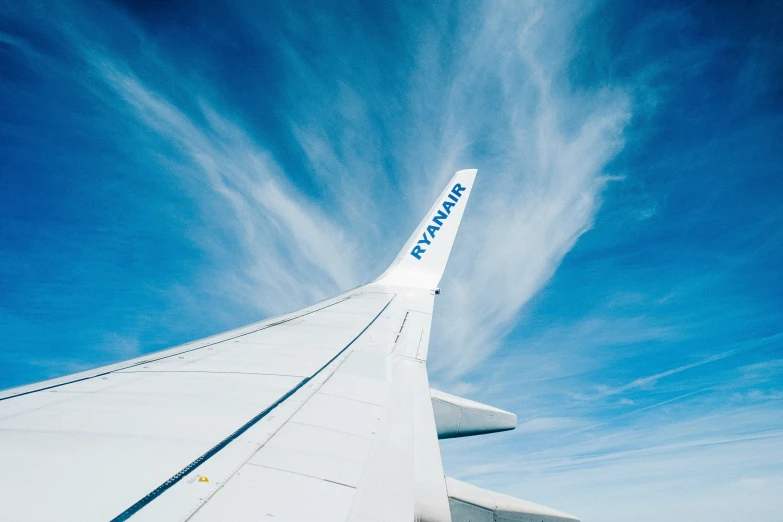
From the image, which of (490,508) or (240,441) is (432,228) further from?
(240,441)

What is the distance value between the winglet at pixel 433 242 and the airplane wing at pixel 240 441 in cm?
364

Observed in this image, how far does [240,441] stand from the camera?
2.02m

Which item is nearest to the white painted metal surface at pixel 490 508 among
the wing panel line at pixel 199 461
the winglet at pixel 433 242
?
the wing panel line at pixel 199 461

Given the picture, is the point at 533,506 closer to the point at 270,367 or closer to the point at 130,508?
the point at 270,367

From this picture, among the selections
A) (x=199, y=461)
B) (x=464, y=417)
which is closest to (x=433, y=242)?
(x=464, y=417)

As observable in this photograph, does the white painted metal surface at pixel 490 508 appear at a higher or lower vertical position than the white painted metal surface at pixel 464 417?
lower

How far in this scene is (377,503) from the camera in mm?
1740

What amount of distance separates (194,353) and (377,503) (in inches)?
115

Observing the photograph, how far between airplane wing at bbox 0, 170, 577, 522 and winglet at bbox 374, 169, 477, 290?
12.0ft

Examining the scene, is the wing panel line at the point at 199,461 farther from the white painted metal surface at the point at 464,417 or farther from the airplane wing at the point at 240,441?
the white painted metal surface at the point at 464,417

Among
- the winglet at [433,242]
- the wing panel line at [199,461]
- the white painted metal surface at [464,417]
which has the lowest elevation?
the wing panel line at [199,461]

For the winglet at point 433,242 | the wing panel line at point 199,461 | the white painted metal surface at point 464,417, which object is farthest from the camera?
the winglet at point 433,242

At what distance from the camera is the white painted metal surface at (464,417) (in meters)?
4.29

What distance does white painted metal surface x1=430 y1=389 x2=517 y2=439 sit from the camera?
4.29 meters
